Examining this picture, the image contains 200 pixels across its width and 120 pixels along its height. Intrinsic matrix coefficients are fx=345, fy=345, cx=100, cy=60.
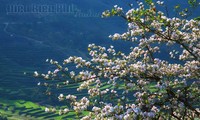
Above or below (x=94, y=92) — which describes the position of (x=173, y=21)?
A: above

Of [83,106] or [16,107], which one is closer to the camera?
[83,106]

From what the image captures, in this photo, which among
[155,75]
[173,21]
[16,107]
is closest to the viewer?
[155,75]

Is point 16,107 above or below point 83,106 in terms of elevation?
above

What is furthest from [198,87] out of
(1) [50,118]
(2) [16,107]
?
(2) [16,107]

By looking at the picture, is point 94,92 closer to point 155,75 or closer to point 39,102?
point 155,75

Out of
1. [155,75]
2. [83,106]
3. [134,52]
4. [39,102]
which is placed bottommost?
[83,106]

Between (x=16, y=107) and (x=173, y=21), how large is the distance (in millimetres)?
175341

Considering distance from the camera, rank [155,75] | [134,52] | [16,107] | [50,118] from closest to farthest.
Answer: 1. [155,75]
2. [134,52]
3. [50,118]
4. [16,107]

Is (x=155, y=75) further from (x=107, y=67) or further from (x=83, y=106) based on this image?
(x=83, y=106)

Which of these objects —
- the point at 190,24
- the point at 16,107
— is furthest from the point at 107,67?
the point at 16,107

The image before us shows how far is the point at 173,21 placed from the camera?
12625 millimetres

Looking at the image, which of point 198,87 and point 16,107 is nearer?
point 198,87

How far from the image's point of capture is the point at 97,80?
13.6 m

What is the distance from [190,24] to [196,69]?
206 centimetres
